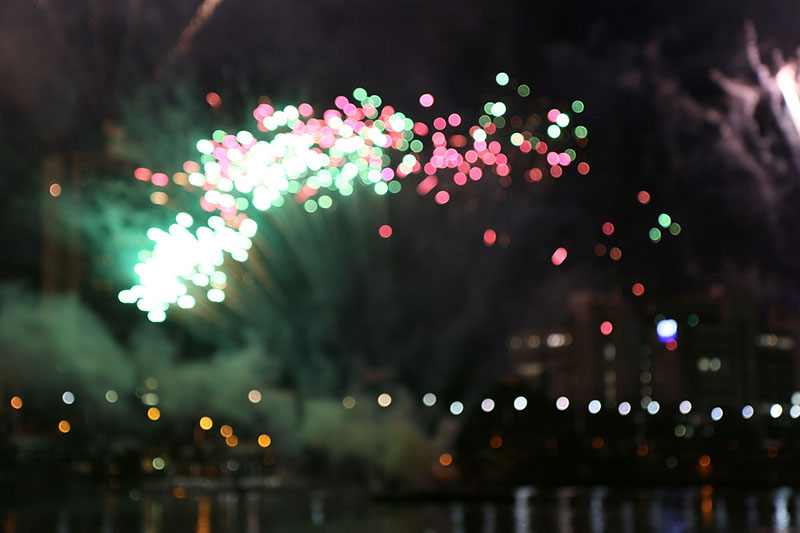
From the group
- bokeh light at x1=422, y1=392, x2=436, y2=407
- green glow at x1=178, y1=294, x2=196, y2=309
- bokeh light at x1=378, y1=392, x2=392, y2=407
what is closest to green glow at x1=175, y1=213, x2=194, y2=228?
green glow at x1=178, y1=294, x2=196, y2=309

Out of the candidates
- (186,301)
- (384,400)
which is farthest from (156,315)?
(384,400)

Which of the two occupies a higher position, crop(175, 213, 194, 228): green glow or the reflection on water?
crop(175, 213, 194, 228): green glow

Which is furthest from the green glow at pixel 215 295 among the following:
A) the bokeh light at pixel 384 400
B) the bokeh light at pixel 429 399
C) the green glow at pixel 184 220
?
the bokeh light at pixel 429 399

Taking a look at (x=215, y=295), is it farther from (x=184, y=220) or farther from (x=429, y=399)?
(x=429, y=399)

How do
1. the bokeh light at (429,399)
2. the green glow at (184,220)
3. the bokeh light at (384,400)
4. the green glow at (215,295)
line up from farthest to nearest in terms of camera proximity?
the bokeh light at (429,399) → the bokeh light at (384,400) → the green glow at (215,295) → the green glow at (184,220)

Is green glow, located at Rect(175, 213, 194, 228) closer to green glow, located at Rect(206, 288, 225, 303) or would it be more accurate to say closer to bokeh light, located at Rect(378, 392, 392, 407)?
green glow, located at Rect(206, 288, 225, 303)

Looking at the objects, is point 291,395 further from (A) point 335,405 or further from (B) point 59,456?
(B) point 59,456

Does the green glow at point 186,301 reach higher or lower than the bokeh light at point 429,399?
higher

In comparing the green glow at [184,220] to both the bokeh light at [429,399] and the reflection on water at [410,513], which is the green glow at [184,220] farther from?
the bokeh light at [429,399]

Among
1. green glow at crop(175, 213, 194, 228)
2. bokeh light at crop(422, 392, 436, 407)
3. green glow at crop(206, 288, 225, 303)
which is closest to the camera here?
green glow at crop(175, 213, 194, 228)
